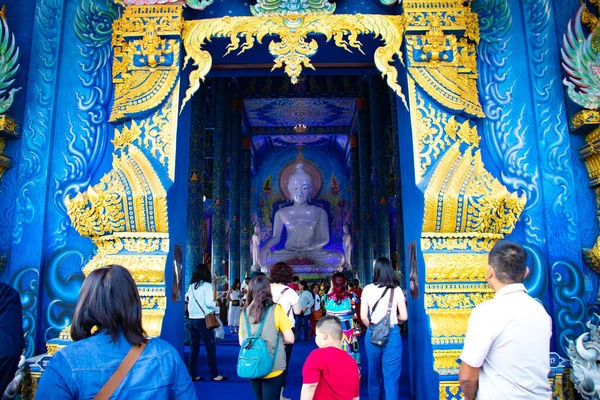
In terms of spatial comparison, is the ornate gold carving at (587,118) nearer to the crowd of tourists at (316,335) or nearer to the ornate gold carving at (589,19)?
the ornate gold carving at (589,19)

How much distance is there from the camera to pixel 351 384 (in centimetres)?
258

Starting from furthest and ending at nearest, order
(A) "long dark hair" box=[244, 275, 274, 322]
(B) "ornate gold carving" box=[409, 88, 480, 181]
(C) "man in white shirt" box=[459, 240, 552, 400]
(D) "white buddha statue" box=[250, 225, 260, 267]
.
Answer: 1. (D) "white buddha statue" box=[250, 225, 260, 267]
2. (B) "ornate gold carving" box=[409, 88, 480, 181]
3. (A) "long dark hair" box=[244, 275, 274, 322]
4. (C) "man in white shirt" box=[459, 240, 552, 400]

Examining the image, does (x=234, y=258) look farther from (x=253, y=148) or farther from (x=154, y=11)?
(x=154, y=11)

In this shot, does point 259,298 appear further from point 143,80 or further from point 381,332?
point 143,80

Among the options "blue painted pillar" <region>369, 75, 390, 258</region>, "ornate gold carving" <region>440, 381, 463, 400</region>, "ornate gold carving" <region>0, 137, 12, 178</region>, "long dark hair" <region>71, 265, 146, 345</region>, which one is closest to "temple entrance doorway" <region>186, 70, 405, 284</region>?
"blue painted pillar" <region>369, 75, 390, 258</region>

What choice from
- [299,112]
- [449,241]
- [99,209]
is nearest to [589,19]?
[449,241]

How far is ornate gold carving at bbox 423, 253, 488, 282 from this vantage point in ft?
14.3

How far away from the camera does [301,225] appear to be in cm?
1933

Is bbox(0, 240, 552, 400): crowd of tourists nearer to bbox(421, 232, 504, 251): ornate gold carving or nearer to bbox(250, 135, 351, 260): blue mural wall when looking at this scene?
bbox(421, 232, 504, 251): ornate gold carving

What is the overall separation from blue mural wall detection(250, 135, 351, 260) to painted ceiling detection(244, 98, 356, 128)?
2418 millimetres

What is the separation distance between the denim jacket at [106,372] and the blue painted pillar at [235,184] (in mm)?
13502

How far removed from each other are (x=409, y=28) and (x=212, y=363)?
16.0ft

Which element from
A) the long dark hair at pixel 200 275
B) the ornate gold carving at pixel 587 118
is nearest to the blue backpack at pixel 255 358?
the long dark hair at pixel 200 275

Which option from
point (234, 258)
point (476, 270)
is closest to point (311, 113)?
point (234, 258)
